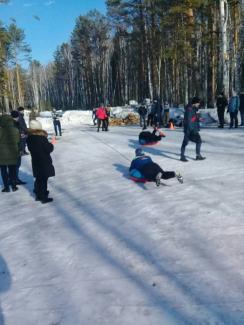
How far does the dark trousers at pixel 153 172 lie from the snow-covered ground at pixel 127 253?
0.23 metres

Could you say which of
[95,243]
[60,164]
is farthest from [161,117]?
[95,243]

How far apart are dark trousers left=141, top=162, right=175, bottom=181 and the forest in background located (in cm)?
1139

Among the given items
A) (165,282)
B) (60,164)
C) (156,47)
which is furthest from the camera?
(156,47)

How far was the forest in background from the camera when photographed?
24.5 meters

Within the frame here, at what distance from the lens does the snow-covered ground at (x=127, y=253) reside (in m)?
3.33

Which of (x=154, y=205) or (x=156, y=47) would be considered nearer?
(x=154, y=205)

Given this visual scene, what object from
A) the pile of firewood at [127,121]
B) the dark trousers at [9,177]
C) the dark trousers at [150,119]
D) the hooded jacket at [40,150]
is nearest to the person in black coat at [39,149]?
the hooded jacket at [40,150]

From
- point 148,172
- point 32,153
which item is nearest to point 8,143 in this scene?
point 32,153

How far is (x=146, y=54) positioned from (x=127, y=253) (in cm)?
3200

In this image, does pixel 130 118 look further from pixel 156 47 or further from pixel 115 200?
pixel 115 200

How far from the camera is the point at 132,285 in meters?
3.72

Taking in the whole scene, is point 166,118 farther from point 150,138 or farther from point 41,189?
point 41,189

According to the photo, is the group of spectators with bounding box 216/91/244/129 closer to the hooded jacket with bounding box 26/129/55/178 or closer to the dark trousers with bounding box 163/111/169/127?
the dark trousers with bounding box 163/111/169/127

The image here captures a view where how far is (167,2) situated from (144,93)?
17.3 metres
